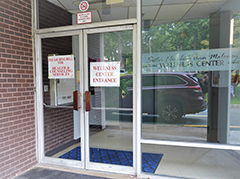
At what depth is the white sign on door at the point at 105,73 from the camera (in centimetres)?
272

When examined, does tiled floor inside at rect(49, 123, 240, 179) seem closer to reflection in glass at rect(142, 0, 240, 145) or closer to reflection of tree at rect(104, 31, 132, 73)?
reflection in glass at rect(142, 0, 240, 145)

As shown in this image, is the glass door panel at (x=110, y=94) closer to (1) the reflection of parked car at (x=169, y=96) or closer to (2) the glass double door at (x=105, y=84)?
(2) the glass double door at (x=105, y=84)

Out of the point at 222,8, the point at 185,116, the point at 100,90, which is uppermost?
the point at 222,8

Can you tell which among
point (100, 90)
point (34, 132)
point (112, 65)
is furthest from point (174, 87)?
point (34, 132)

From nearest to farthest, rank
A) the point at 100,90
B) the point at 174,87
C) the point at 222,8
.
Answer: the point at 100,90 < the point at 222,8 < the point at 174,87

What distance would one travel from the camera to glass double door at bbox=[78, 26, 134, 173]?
9.04 feet

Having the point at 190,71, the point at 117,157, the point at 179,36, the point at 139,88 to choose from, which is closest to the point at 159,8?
the point at 179,36

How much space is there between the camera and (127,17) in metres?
2.71

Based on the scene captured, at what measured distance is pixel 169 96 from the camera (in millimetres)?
5207

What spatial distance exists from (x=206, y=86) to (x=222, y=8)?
182 cm

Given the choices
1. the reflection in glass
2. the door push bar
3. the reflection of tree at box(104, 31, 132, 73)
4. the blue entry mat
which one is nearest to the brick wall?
the reflection of tree at box(104, 31, 132, 73)

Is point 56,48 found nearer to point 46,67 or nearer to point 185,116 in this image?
point 46,67

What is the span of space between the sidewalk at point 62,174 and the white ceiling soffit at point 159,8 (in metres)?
2.41

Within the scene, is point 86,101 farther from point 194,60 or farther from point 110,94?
point 194,60
